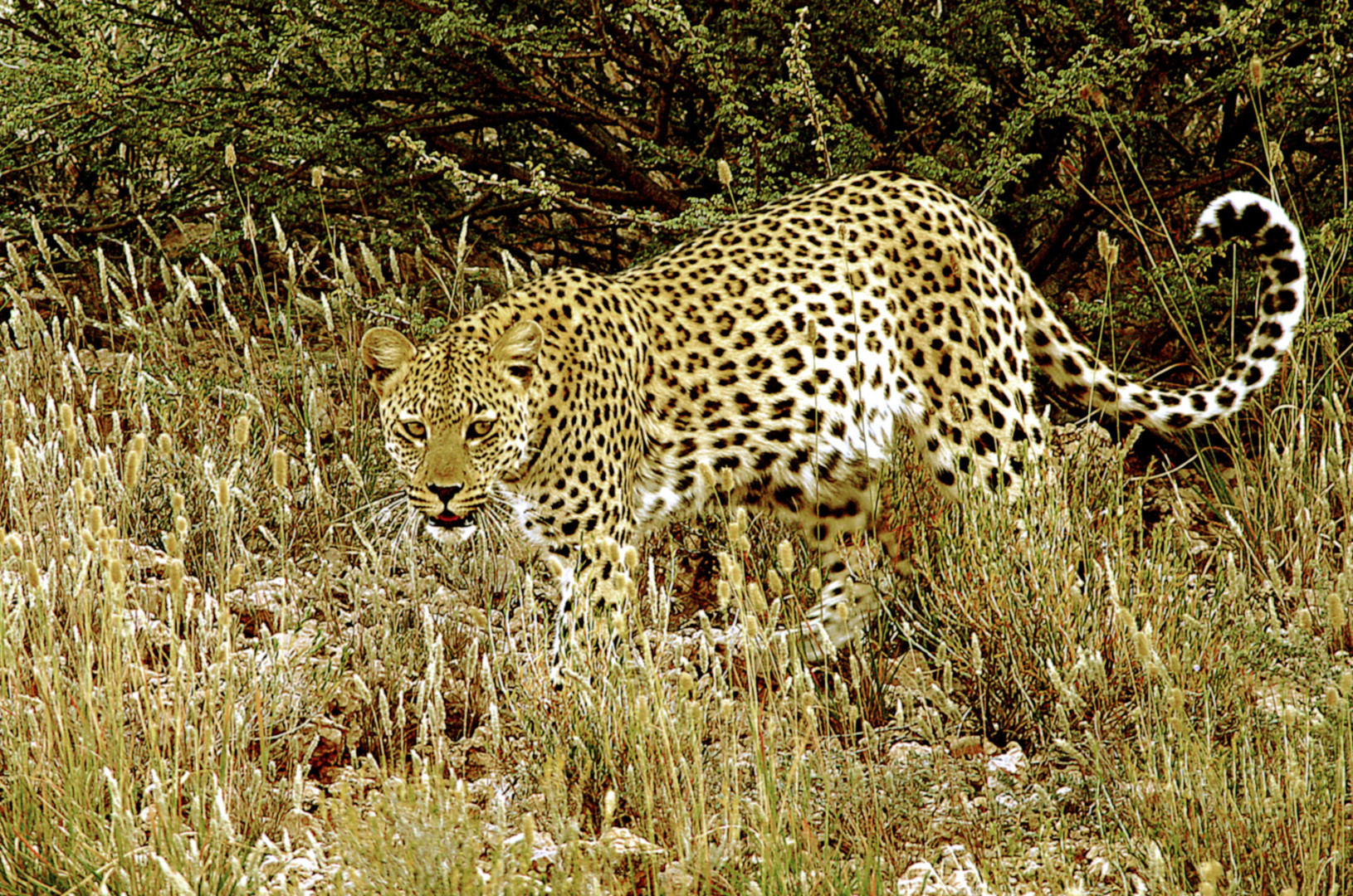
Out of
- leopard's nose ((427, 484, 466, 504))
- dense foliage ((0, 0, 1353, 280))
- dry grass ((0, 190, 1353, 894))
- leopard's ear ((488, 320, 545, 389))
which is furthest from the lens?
dense foliage ((0, 0, 1353, 280))

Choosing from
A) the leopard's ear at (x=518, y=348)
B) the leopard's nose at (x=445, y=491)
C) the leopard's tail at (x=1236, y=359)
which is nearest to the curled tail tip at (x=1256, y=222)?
the leopard's tail at (x=1236, y=359)

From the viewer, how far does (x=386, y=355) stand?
4.36m

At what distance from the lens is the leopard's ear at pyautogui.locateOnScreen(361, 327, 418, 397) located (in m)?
4.30

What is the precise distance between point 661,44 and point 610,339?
1898 mm

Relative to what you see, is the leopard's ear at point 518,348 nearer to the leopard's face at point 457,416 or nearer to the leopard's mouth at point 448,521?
the leopard's face at point 457,416

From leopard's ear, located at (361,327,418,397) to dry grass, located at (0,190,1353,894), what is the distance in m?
0.43

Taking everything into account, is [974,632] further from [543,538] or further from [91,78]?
[91,78]

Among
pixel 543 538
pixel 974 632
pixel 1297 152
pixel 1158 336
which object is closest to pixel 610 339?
pixel 543 538

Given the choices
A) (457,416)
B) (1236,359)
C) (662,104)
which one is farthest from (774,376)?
(662,104)

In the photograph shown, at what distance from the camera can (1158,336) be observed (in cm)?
596

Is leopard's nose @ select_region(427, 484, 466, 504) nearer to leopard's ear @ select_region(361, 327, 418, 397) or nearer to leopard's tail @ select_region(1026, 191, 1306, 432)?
leopard's ear @ select_region(361, 327, 418, 397)

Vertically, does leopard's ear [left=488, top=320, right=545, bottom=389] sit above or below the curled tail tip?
below

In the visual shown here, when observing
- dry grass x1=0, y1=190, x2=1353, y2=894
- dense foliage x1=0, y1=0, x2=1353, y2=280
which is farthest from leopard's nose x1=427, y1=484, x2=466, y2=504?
dense foliage x1=0, y1=0, x2=1353, y2=280

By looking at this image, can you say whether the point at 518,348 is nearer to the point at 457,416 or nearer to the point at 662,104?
the point at 457,416
